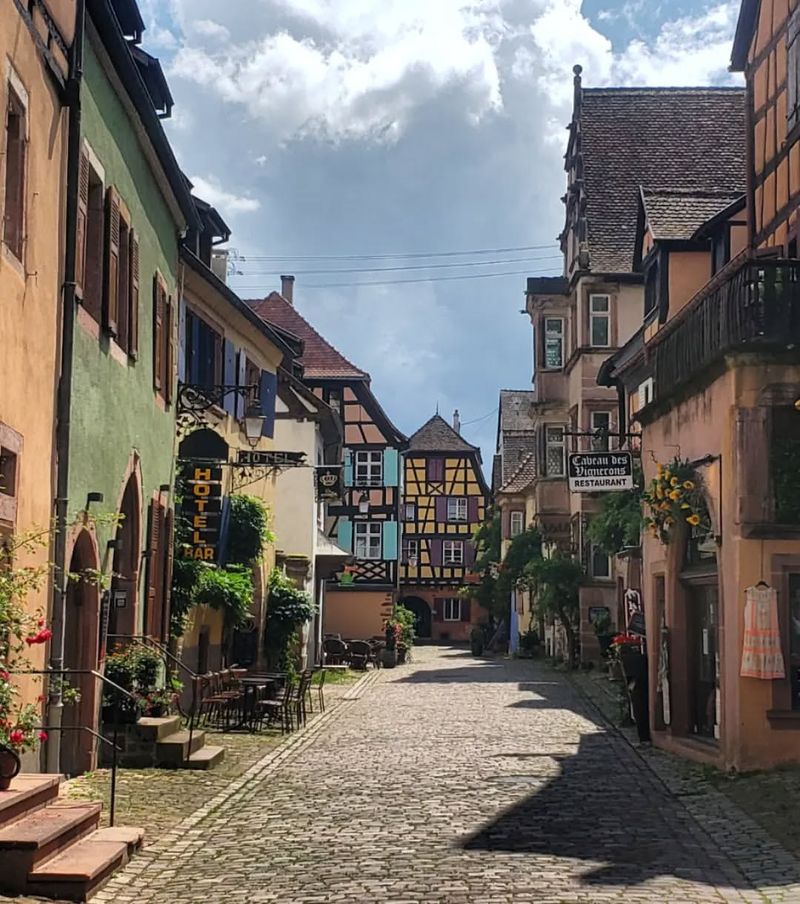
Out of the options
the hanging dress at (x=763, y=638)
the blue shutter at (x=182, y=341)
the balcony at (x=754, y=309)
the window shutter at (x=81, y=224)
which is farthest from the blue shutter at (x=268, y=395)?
the hanging dress at (x=763, y=638)

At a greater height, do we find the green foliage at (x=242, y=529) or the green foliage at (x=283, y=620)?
the green foliage at (x=242, y=529)

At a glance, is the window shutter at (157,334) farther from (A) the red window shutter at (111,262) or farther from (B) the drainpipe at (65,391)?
(B) the drainpipe at (65,391)

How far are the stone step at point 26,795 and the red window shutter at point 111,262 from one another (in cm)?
595

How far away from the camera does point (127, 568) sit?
16953 mm

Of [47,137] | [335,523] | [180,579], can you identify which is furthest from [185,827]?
[335,523]

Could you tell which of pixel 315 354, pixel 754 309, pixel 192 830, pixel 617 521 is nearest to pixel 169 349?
pixel 617 521

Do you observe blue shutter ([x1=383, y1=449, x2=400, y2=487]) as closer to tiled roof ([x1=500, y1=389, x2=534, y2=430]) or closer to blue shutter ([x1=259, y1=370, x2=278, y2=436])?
tiled roof ([x1=500, y1=389, x2=534, y2=430])

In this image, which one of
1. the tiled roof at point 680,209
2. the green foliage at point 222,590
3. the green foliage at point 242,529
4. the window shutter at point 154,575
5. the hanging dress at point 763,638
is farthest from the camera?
the tiled roof at point 680,209

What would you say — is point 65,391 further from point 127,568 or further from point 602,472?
point 602,472

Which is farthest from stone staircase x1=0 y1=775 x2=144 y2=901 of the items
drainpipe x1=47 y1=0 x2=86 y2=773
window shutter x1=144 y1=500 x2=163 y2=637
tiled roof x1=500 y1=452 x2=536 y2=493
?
tiled roof x1=500 y1=452 x2=536 y2=493

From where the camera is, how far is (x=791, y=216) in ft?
57.9

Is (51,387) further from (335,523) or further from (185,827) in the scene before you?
(335,523)

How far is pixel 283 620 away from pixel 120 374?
13.7m

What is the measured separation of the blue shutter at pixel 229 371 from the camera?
24.0 metres
